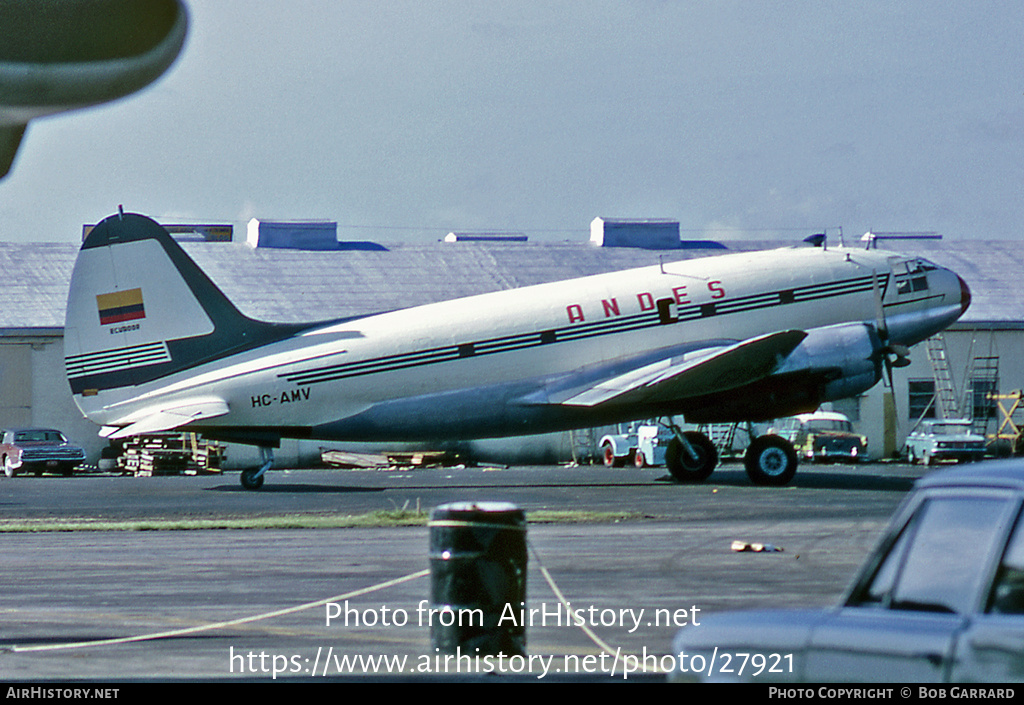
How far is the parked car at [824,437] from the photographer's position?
44.3m

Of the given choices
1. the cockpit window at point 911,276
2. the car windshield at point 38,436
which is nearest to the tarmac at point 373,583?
the cockpit window at point 911,276

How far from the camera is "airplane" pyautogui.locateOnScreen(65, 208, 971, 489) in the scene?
29.0 meters

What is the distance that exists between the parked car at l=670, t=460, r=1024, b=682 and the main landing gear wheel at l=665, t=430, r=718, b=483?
2605 cm

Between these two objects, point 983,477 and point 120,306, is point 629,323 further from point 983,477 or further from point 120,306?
point 983,477

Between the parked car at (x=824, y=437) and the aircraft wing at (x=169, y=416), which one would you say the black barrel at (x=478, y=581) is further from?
the parked car at (x=824, y=437)

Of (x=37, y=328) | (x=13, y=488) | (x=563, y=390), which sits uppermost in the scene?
(x=37, y=328)

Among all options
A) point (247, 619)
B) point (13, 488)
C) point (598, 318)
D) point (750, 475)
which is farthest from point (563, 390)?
point (247, 619)

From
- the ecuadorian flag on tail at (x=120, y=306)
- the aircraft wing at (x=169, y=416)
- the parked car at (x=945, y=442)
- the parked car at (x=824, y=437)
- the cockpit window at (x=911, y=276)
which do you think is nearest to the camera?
the aircraft wing at (x=169, y=416)

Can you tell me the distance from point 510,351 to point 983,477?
1011 inches

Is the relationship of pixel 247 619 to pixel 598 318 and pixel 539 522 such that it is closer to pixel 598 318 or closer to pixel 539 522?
pixel 539 522

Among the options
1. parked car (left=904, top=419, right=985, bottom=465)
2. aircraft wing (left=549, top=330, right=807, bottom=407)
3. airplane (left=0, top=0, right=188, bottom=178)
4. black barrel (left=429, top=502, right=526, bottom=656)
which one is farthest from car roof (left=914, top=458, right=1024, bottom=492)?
parked car (left=904, top=419, right=985, bottom=465)

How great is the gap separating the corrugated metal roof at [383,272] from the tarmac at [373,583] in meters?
25.3

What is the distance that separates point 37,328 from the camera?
47438 millimetres
